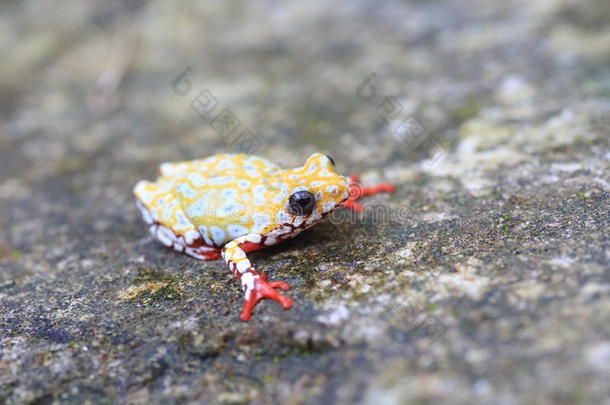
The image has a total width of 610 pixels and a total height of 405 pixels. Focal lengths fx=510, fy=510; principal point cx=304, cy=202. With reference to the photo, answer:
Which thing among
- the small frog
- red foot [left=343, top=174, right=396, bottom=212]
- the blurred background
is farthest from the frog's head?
red foot [left=343, top=174, right=396, bottom=212]

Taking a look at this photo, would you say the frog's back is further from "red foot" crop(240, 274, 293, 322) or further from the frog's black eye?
"red foot" crop(240, 274, 293, 322)

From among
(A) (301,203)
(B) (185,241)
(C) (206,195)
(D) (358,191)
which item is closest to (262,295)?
(A) (301,203)

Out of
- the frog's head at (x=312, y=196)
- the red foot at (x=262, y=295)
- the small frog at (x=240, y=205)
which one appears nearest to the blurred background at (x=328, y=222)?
the red foot at (x=262, y=295)

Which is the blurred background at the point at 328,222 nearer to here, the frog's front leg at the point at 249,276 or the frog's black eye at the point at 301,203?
the frog's front leg at the point at 249,276

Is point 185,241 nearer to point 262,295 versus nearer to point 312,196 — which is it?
point 262,295

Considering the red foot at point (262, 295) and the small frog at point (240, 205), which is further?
the small frog at point (240, 205)

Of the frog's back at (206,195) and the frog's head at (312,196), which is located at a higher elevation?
the frog's back at (206,195)

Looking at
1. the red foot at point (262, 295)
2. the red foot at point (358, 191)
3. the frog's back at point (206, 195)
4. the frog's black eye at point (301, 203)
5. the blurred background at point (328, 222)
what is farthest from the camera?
the red foot at point (358, 191)
